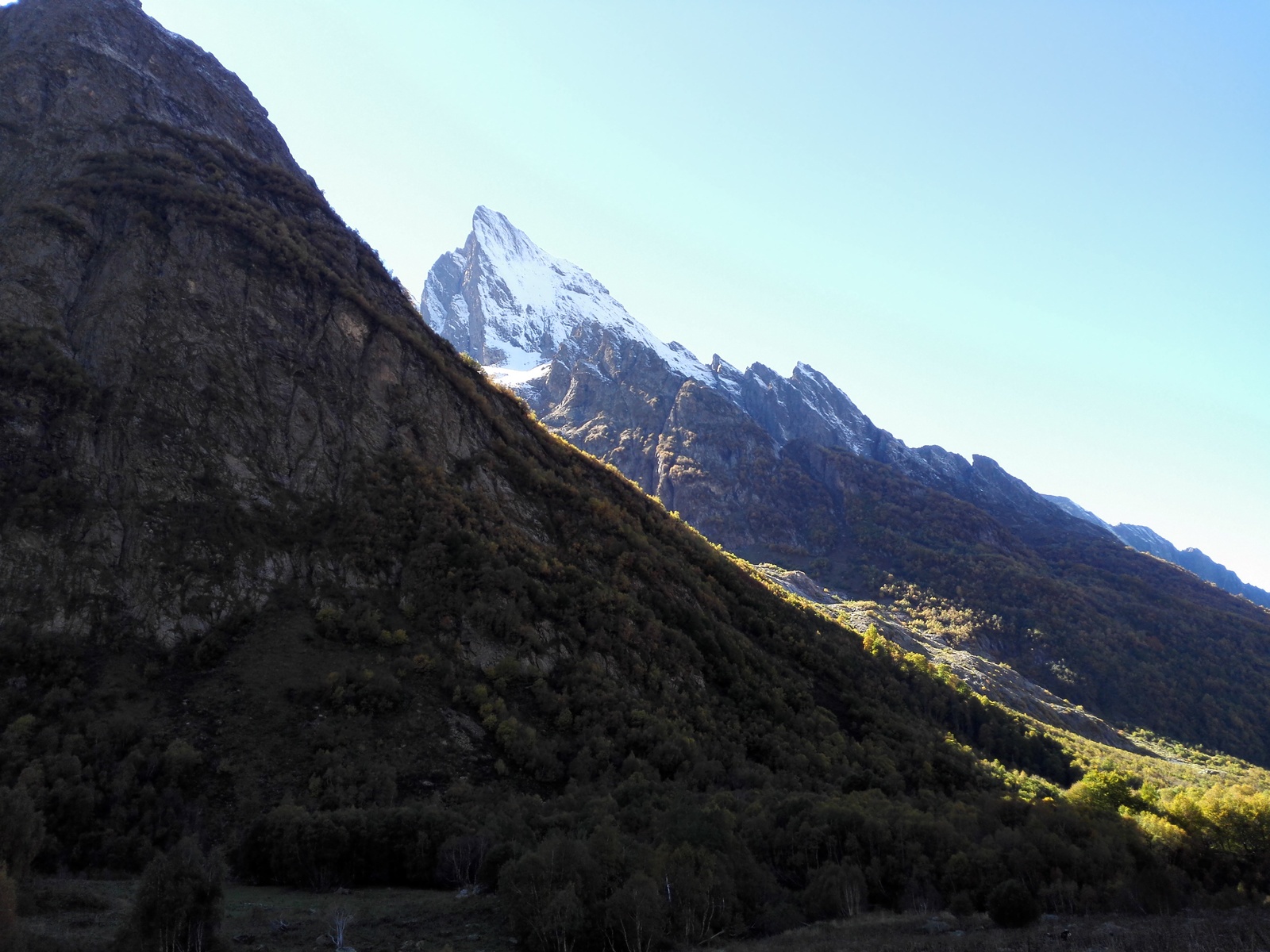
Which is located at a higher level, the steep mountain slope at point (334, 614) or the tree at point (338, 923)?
the steep mountain slope at point (334, 614)

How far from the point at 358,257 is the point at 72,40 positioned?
31.0 metres

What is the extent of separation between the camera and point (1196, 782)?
7025cm

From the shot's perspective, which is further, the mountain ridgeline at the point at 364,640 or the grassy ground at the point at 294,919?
the mountain ridgeline at the point at 364,640

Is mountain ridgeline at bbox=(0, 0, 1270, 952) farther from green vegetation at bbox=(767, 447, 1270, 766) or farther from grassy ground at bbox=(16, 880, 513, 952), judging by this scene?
green vegetation at bbox=(767, 447, 1270, 766)

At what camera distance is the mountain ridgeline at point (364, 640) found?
2941cm

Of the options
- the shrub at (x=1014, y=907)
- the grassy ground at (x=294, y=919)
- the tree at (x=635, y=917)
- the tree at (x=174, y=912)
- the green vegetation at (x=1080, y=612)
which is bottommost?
the grassy ground at (x=294, y=919)

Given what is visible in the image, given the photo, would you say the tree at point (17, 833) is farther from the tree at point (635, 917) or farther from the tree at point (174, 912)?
the tree at point (635, 917)

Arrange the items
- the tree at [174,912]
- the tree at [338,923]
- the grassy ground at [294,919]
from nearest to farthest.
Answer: the tree at [174,912], the grassy ground at [294,919], the tree at [338,923]

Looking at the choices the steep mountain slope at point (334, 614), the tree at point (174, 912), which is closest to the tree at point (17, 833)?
the steep mountain slope at point (334, 614)

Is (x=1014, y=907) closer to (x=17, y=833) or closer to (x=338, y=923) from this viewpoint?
(x=338, y=923)

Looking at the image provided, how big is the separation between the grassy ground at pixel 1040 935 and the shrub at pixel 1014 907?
41cm

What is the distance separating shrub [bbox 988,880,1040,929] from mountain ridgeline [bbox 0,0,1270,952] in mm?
1938

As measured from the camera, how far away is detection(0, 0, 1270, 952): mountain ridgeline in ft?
96.5

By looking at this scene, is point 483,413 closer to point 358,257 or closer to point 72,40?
point 358,257
